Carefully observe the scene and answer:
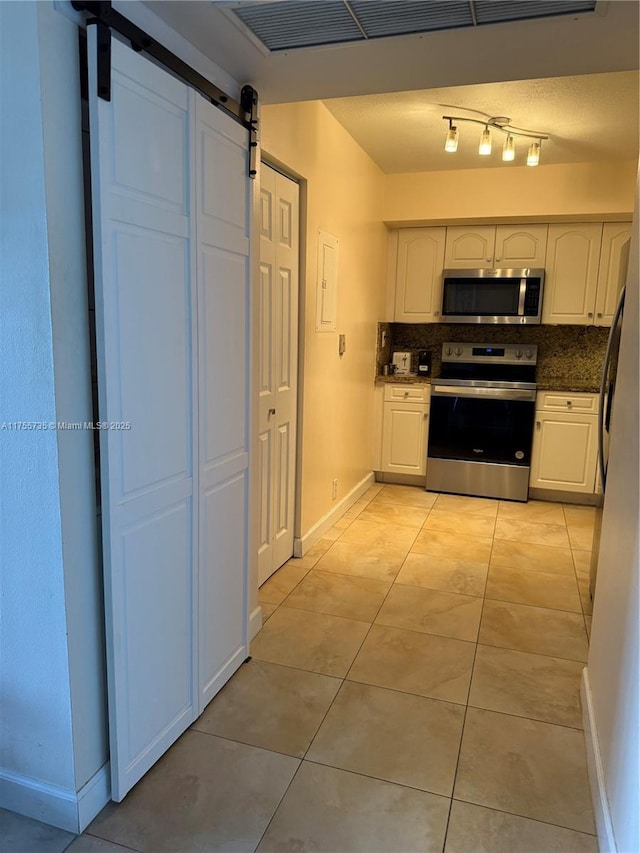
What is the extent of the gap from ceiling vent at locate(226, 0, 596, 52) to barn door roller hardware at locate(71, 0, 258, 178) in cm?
22

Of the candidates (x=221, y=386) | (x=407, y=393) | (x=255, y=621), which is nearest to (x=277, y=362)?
(x=221, y=386)

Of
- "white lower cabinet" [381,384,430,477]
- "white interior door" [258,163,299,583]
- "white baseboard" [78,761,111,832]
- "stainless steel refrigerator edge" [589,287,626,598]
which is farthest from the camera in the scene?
"white lower cabinet" [381,384,430,477]

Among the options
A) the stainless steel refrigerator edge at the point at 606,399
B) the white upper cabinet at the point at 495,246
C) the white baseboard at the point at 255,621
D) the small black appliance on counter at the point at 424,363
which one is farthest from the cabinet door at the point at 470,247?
the white baseboard at the point at 255,621

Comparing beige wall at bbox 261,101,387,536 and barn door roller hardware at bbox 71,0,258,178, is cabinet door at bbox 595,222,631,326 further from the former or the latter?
barn door roller hardware at bbox 71,0,258,178

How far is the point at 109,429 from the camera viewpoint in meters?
1.49

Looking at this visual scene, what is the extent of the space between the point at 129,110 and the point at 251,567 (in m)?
1.69

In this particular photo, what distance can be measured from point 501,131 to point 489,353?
179cm

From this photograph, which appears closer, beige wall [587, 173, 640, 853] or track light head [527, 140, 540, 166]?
beige wall [587, 173, 640, 853]

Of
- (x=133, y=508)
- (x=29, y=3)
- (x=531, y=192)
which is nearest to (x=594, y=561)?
(x=133, y=508)

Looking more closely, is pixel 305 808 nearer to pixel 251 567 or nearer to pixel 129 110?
pixel 251 567

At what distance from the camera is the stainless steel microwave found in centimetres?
453

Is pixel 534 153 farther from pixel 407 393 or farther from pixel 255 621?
pixel 255 621

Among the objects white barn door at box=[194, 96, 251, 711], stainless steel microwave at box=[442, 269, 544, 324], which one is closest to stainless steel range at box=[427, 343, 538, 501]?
stainless steel microwave at box=[442, 269, 544, 324]

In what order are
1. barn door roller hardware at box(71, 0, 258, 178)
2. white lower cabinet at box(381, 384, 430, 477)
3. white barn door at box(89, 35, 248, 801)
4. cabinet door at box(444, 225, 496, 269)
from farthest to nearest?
1. white lower cabinet at box(381, 384, 430, 477)
2. cabinet door at box(444, 225, 496, 269)
3. white barn door at box(89, 35, 248, 801)
4. barn door roller hardware at box(71, 0, 258, 178)
